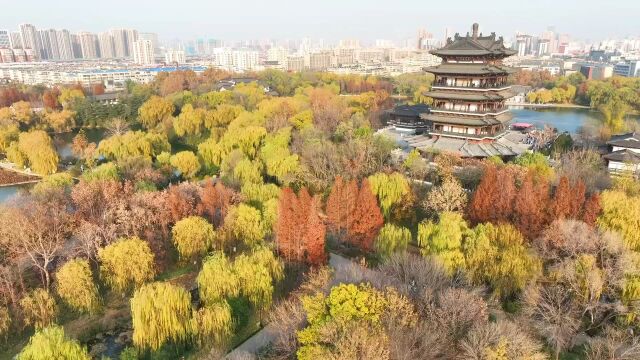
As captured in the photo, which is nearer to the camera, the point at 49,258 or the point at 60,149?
the point at 49,258

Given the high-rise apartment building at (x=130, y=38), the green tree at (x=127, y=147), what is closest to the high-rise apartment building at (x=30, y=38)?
the high-rise apartment building at (x=130, y=38)

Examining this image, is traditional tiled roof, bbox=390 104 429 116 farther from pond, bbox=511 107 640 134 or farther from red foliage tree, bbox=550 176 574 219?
red foliage tree, bbox=550 176 574 219

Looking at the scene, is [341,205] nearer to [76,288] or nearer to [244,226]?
[244,226]

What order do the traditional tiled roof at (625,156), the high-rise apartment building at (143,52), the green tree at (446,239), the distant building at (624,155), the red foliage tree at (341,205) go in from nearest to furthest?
1. the green tree at (446,239)
2. the red foliage tree at (341,205)
3. the distant building at (624,155)
4. the traditional tiled roof at (625,156)
5. the high-rise apartment building at (143,52)

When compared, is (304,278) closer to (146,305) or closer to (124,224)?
(146,305)

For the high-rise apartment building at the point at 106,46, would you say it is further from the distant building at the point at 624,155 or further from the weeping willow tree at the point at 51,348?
the weeping willow tree at the point at 51,348

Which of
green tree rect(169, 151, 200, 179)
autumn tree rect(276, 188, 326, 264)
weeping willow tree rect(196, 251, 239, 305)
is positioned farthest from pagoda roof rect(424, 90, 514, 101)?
weeping willow tree rect(196, 251, 239, 305)

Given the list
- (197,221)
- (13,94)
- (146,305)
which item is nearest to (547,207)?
(197,221)
